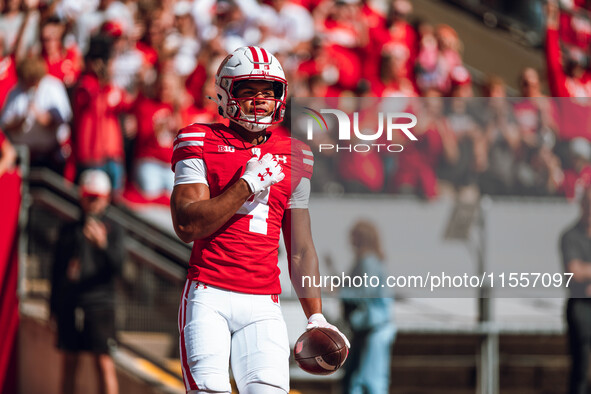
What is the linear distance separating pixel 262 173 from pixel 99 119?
→ 4.61m

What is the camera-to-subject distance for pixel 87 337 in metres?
7.65

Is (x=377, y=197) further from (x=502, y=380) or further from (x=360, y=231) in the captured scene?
(x=502, y=380)

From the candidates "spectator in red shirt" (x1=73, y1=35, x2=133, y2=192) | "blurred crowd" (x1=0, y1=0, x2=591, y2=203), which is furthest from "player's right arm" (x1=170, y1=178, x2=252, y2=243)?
"spectator in red shirt" (x1=73, y1=35, x2=133, y2=192)

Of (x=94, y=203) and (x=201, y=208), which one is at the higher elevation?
(x=94, y=203)

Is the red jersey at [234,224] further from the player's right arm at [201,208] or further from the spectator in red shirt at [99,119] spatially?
the spectator in red shirt at [99,119]

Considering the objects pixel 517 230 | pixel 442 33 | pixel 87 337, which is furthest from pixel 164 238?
pixel 442 33

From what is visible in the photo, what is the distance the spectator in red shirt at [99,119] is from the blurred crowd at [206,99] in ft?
0.04

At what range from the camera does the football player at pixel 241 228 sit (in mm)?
4195

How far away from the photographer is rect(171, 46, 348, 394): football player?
13.8ft

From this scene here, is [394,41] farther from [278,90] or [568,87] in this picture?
[278,90]

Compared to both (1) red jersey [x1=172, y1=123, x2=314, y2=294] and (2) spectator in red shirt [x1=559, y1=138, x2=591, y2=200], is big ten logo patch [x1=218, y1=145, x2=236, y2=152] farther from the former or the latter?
(2) spectator in red shirt [x1=559, y1=138, x2=591, y2=200]

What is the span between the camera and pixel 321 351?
14.3 ft

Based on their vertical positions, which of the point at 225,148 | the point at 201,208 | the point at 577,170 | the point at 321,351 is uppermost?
the point at 577,170

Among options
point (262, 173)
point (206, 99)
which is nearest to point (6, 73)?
point (206, 99)
